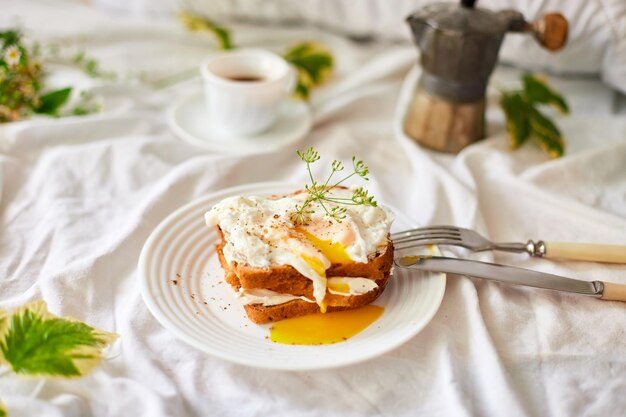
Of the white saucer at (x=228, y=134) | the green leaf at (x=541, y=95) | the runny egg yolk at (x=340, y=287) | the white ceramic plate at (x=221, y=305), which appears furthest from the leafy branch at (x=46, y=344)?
the green leaf at (x=541, y=95)

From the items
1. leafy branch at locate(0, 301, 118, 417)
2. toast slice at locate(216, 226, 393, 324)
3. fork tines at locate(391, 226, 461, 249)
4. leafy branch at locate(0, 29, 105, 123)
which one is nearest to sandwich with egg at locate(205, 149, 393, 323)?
toast slice at locate(216, 226, 393, 324)

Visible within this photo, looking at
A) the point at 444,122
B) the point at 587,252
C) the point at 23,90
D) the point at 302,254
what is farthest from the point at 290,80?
the point at 587,252

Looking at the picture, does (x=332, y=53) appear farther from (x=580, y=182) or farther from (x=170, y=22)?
(x=580, y=182)

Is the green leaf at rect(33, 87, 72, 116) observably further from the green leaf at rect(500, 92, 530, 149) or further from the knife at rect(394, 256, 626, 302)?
the green leaf at rect(500, 92, 530, 149)

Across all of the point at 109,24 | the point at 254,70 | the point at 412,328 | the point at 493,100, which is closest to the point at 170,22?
the point at 109,24

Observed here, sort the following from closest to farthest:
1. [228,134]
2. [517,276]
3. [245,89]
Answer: [517,276] < [245,89] < [228,134]

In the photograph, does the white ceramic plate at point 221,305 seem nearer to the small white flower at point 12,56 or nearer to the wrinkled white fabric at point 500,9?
the small white flower at point 12,56

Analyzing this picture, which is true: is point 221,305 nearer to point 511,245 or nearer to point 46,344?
point 46,344
